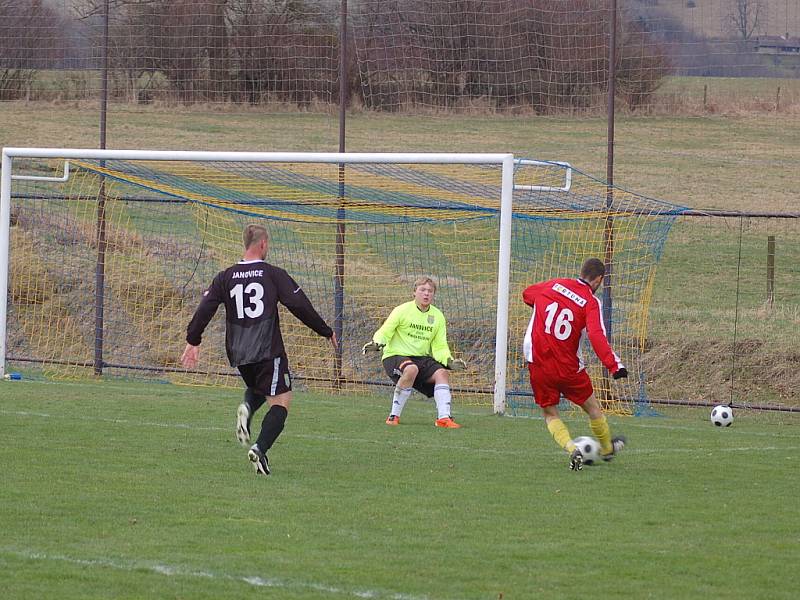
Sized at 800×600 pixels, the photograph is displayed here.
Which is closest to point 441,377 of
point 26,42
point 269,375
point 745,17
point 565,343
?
point 565,343

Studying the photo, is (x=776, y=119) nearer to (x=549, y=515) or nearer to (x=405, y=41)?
(x=405, y=41)

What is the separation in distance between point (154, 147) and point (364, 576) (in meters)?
22.7

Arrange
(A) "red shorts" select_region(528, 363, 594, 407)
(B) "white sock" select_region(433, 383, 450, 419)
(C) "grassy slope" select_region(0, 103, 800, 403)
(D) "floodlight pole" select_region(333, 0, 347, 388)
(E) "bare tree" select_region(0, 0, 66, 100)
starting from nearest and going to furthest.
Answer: (A) "red shorts" select_region(528, 363, 594, 407) < (B) "white sock" select_region(433, 383, 450, 419) < (D) "floodlight pole" select_region(333, 0, 347, 388) < (C) "grassy slope" select_region(0, 103, 800, 403) < (E) "bare tree" select_region(0, 0, 66, 100)

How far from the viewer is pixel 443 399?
1160 centimetres

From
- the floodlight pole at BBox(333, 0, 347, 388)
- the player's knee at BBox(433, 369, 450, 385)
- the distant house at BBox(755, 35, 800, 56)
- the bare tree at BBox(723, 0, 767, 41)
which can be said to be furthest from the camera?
the floodlight pole at BBox(333, 0, 347, 388)

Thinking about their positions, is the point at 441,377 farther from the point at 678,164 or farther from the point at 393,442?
the point at 678,164

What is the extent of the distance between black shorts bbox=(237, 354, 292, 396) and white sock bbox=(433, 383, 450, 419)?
2980 millimetres

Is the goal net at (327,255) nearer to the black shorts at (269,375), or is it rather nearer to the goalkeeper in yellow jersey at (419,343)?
the goalkeeper in yellow jersey at (419,343)

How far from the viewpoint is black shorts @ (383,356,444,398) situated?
38.9ft

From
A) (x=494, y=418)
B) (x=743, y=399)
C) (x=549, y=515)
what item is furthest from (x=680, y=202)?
(x=549, y=515)

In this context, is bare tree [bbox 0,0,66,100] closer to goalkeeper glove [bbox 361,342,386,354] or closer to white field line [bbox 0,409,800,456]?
white field line [bbox 0,409,800,456]

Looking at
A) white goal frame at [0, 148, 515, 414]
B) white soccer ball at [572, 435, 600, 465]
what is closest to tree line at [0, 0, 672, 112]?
white goal frame at [0, 148, 515, 414]

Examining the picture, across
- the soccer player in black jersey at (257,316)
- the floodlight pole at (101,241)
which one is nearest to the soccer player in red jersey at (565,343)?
the soccer player in black jersey at (257,316)

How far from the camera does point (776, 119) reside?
2000 centimetres
